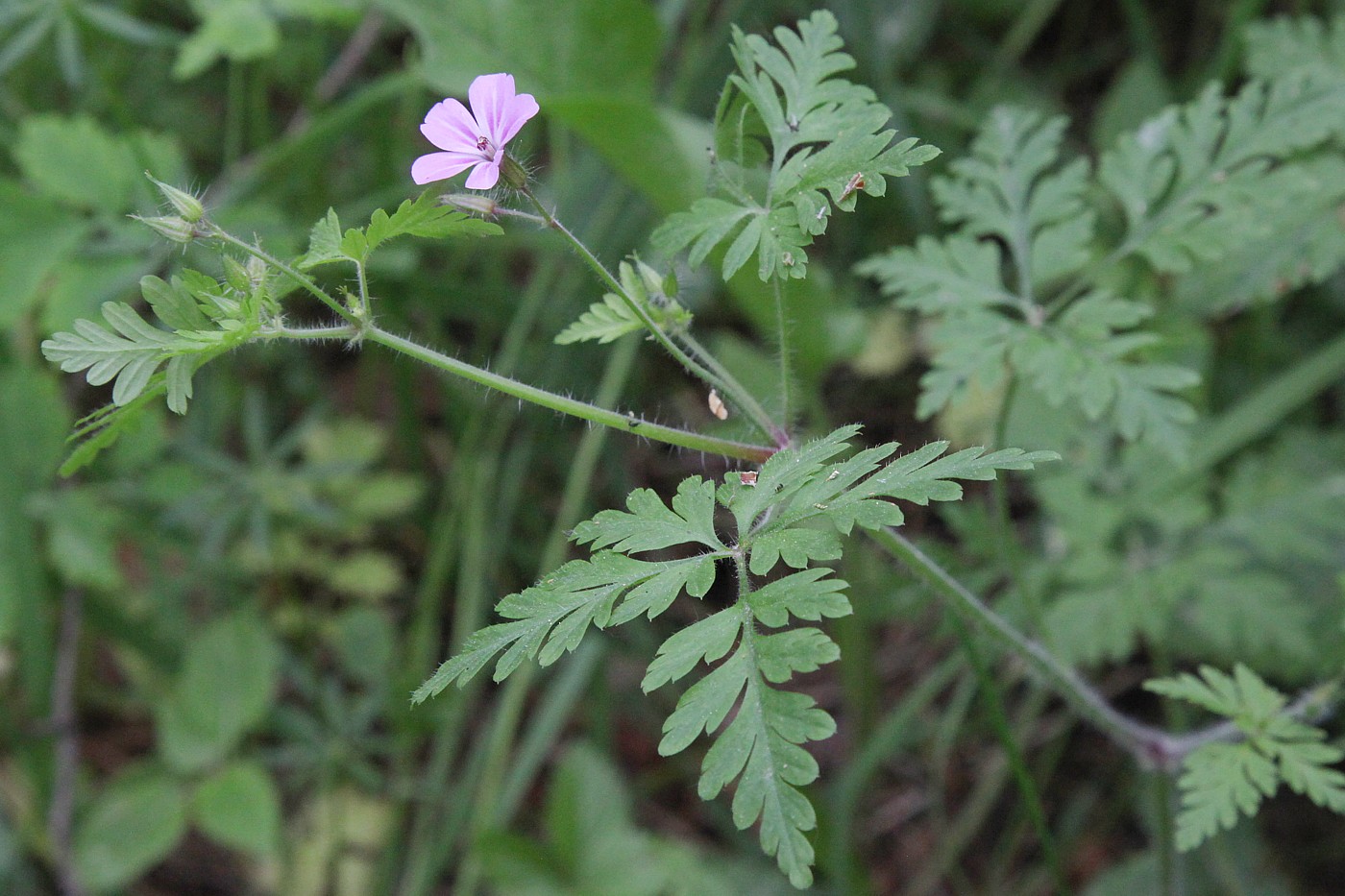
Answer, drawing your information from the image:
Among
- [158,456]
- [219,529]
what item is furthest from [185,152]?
[219,529]

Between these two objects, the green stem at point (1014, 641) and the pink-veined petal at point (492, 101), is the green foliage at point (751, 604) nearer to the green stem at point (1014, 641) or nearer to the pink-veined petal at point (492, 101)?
the green stem at point (1014, 641)

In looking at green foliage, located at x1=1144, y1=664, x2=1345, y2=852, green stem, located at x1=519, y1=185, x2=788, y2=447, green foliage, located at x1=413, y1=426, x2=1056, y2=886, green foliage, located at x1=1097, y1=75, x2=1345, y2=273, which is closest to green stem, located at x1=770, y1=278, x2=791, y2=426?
Result: green stem, located at x1=519, y1=185, x2=788, y2=447

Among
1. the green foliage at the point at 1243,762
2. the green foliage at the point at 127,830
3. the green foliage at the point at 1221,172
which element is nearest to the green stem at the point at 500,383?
the green foliage at the point at 1243,762


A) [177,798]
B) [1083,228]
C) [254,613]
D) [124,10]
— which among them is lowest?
[177,798]

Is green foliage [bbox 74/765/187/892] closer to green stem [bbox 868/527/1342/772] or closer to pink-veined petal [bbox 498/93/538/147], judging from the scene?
green stem [bbox 868/527/1342/772]

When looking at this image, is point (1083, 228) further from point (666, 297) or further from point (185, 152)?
point (185, 152)

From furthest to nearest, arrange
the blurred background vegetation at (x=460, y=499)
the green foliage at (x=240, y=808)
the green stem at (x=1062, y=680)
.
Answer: the green foliage at (x=240, y=808) < the blurred background vegetation at (x=460, y=499) < the green stem at (x=1062, y=680)
